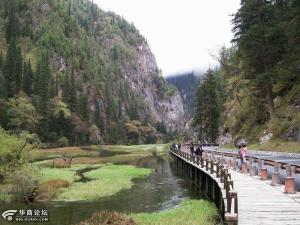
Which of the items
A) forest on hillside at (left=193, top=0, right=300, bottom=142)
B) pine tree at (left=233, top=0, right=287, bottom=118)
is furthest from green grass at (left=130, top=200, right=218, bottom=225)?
pine tree at (left=233, top=0, right=287, bottom=118)

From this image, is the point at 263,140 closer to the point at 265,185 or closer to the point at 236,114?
the point at 236,114

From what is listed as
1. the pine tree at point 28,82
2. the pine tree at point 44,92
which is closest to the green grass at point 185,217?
the pine tree at point 44,92

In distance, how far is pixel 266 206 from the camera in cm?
1914

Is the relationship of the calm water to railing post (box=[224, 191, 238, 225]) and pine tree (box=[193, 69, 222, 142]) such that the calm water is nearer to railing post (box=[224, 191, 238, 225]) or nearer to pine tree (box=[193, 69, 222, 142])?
railing post (box=[224, 191, 238, 225])

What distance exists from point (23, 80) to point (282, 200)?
13069cm

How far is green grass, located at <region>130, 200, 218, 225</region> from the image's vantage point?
22.7 m

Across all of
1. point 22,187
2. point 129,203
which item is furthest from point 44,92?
point 129,203

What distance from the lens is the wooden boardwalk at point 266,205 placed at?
16.5 meters

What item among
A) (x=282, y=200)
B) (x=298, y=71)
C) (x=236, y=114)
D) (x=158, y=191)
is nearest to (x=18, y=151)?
(x=158, y=191)

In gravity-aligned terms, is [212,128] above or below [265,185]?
above

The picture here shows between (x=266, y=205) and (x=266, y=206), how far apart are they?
0.24 m

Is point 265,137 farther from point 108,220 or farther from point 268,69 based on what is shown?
point 108,220

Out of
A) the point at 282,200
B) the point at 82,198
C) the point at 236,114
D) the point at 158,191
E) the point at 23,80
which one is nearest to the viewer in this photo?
the point at 282,200

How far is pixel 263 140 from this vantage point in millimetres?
61281
